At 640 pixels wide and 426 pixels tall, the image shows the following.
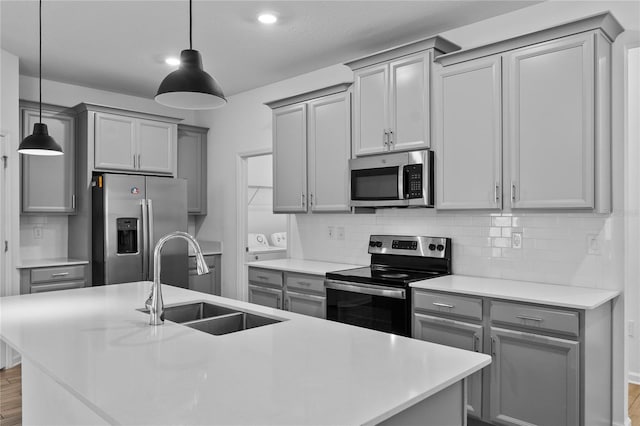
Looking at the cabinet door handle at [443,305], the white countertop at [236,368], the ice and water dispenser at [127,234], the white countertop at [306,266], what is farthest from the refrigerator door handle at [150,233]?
the cabinet door handle at [443,305]

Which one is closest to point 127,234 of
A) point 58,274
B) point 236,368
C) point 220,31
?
point 58,274

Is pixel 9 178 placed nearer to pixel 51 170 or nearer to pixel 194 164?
pixel 51 170

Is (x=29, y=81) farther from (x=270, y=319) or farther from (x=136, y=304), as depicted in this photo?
(x=270, y=319)

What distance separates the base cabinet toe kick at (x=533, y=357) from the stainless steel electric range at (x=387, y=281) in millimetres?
285

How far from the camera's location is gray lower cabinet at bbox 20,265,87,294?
420 centimetres

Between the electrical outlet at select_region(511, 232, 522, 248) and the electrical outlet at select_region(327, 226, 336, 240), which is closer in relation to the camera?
the electrical outlet at select_region(511, 232, 522, 248)

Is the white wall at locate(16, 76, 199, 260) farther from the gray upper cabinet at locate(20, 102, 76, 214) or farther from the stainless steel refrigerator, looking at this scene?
the stainless steel refrigerator

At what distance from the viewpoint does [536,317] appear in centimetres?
255

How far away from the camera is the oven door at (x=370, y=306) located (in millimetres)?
3111

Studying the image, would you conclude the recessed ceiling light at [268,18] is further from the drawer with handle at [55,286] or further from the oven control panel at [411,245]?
the drawer with handle at [55,286]

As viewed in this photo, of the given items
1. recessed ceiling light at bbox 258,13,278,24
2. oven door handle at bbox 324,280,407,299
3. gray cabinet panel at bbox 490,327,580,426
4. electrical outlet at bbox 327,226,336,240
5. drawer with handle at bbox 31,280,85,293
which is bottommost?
gray cabinet panel at bbox 490,327,580,426

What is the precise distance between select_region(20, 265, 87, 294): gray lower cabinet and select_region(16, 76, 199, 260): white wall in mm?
540

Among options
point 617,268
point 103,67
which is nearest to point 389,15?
point 617,268

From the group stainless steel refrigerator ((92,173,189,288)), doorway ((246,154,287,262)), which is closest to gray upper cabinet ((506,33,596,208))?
stainless steel refrigerator ((92,173,189,288))
